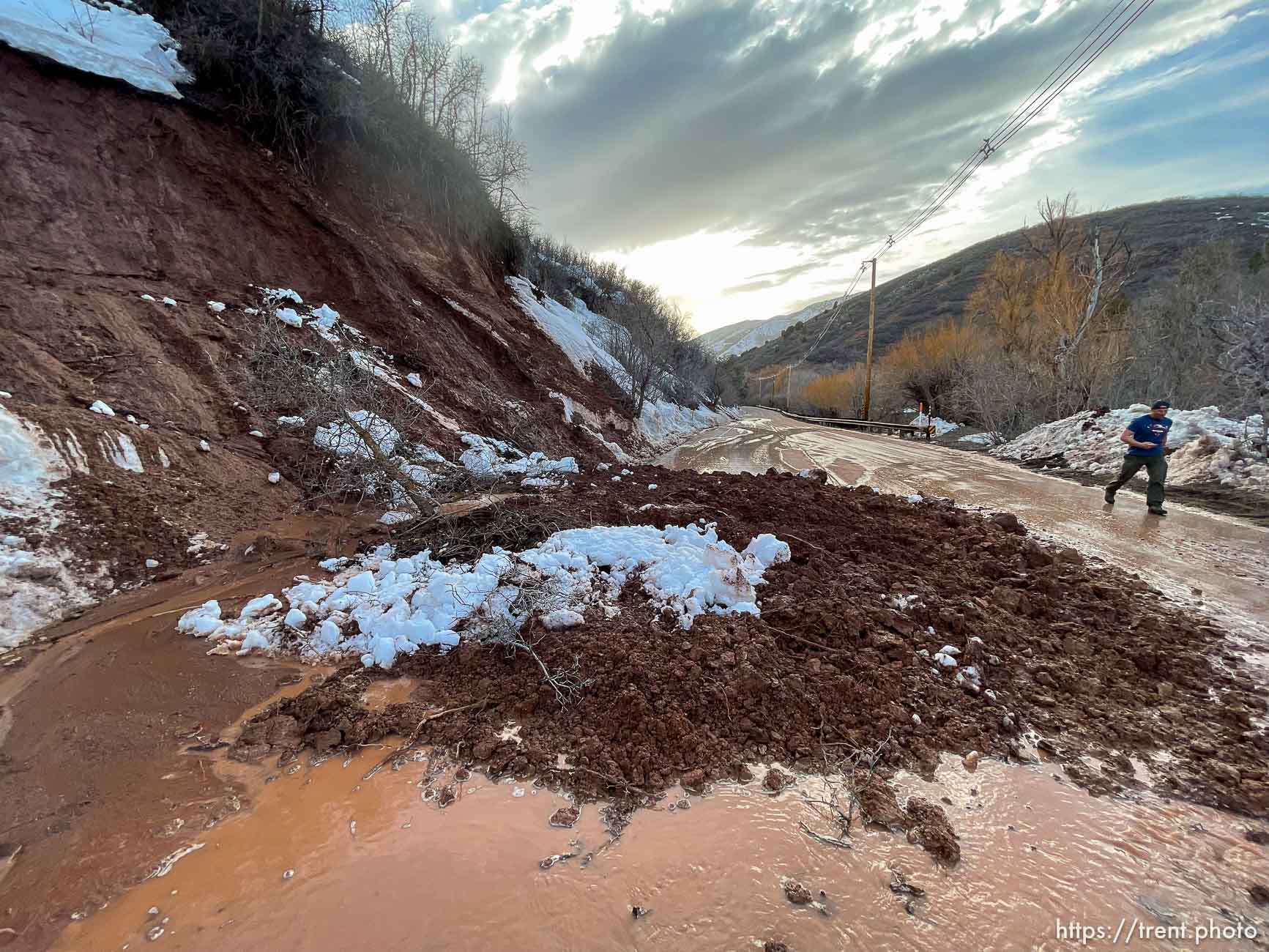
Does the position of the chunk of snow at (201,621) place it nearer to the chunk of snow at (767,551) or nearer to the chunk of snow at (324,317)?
the chunk of snow at (767,551)

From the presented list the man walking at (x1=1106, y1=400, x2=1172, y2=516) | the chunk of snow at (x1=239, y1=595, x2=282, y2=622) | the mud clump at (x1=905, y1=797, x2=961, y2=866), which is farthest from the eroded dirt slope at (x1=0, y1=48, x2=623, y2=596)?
the man walking at (x1=1106, y1=400, x2=1172, y2=516)

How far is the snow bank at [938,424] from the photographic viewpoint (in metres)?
24.7

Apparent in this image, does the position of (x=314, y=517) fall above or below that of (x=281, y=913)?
above

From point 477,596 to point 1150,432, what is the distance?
9.86 meters

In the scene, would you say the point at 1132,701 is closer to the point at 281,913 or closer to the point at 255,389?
the point at 281,913

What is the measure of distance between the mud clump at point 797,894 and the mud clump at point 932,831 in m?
0.66

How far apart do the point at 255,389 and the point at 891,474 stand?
42.2 feet

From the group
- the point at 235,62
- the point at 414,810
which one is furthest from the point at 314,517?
the point at 235,62

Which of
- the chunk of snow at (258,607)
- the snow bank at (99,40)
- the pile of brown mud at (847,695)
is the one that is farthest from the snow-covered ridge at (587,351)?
the pile of brown mud at (847,695)

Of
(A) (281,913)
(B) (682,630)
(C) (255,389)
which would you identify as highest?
Result: (C) (255,389)

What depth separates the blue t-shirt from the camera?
779cm

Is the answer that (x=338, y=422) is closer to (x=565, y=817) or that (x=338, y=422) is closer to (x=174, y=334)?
(x=174, y=334)

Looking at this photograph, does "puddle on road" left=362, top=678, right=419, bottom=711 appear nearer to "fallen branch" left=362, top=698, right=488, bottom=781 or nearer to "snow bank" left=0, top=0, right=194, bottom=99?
"fallen branch" left=362, top=698, right=488, bottom=781

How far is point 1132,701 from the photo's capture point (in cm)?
355
